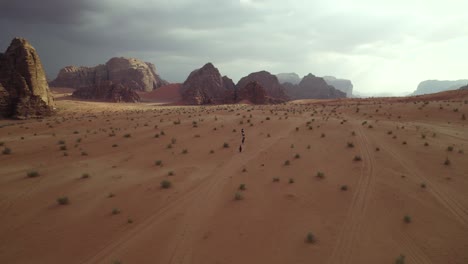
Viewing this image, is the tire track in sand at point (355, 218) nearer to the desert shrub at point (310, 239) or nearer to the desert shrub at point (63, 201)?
the desert shrub at point (310, 239)

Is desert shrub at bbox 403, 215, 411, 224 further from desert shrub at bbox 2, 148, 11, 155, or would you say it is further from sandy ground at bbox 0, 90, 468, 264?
desert shrub at bbox 2, 148, 11, 155

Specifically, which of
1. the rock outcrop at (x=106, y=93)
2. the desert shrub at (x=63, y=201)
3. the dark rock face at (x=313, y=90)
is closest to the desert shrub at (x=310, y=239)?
the desert shrub at (x=63, y=201)

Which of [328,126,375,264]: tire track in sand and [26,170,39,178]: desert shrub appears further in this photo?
[26,170,39,178]: desert shrub

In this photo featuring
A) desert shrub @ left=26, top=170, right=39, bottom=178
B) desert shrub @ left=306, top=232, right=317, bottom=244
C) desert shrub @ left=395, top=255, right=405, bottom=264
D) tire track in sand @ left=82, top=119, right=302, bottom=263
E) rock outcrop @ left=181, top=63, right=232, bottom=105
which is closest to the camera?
desert shrub @ left=395, top=255, right=405, bottom=264

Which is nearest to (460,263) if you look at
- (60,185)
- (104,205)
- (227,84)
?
(104,205)

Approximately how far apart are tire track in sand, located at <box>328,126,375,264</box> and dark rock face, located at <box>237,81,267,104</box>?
5613 cm

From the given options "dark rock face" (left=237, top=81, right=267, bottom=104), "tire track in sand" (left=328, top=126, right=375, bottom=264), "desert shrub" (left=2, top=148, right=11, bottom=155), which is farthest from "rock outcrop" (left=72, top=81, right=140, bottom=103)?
"tire track in sand" (left=328, top=126, right=375, bottom=264)

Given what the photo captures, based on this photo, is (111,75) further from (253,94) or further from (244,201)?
(244,201)

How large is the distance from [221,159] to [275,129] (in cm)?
711

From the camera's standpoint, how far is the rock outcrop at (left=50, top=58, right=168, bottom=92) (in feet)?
343

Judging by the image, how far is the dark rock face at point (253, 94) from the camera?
6694 cm

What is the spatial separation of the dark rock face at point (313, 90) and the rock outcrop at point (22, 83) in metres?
99.1

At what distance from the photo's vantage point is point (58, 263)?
613cm

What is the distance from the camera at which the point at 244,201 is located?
8602 mm
